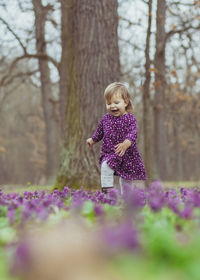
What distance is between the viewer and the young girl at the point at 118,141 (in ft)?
17.1

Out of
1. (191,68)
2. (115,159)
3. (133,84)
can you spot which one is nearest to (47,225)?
(115,159)

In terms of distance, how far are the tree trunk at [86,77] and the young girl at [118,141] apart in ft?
4.53

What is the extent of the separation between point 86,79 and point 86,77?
4 centimetres

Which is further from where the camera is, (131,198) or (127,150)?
(127,150)

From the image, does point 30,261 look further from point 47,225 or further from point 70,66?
point 70,66

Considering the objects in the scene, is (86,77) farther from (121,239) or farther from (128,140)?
(121,239)

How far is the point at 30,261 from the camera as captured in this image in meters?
1.29

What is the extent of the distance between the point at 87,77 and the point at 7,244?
5.14 meters

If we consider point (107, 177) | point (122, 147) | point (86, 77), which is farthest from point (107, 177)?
point (86, 77)

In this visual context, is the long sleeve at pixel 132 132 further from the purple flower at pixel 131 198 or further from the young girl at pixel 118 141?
the purple flower at pixel 131 198

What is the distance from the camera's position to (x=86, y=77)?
A: 6.99 meters

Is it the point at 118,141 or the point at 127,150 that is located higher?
the point at 118,141

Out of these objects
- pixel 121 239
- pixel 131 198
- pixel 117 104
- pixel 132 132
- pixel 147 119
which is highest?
pixel 147 119

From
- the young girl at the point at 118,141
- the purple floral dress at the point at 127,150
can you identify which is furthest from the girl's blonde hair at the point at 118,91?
the purple floral dress at the point at 127,150
